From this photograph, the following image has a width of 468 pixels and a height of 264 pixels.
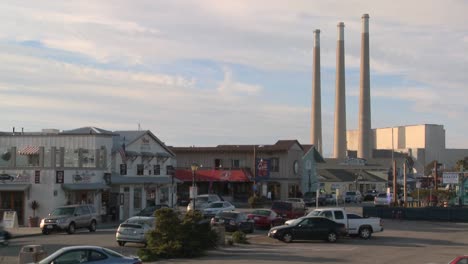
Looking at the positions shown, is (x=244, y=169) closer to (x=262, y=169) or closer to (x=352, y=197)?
(x=262, y=169)

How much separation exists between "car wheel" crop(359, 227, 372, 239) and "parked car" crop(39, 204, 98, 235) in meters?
16.7

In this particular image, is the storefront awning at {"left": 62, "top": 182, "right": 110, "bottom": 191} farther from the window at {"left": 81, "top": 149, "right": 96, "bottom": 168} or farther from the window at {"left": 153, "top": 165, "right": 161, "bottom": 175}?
the window at {"left": 153, "top": 165, "right": 161, "bottom": 175}

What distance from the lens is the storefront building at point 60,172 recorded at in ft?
164

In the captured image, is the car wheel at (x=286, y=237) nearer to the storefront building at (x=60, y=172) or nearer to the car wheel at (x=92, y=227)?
the car wheel at (x=92, y=227)

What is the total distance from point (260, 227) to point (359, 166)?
87.1 m

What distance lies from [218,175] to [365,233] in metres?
50.1

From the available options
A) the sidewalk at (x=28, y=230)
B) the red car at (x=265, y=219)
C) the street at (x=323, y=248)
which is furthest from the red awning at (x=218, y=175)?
the street at (x=323, y=248)

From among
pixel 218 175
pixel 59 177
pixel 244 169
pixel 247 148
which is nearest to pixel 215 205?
pixel 59 177

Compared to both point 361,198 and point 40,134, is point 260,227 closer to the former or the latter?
point 40,134

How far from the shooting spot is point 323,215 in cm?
3975

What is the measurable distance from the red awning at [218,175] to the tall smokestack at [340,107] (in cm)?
5813

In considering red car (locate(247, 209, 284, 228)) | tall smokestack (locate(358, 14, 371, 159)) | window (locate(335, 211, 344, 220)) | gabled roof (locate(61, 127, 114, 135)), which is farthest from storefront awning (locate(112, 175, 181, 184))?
tall smokestack (locate(358, 14, 371, 159))

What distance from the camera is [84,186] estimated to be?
52031mm

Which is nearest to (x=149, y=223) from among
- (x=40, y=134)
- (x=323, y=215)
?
(x=323, y=215)
